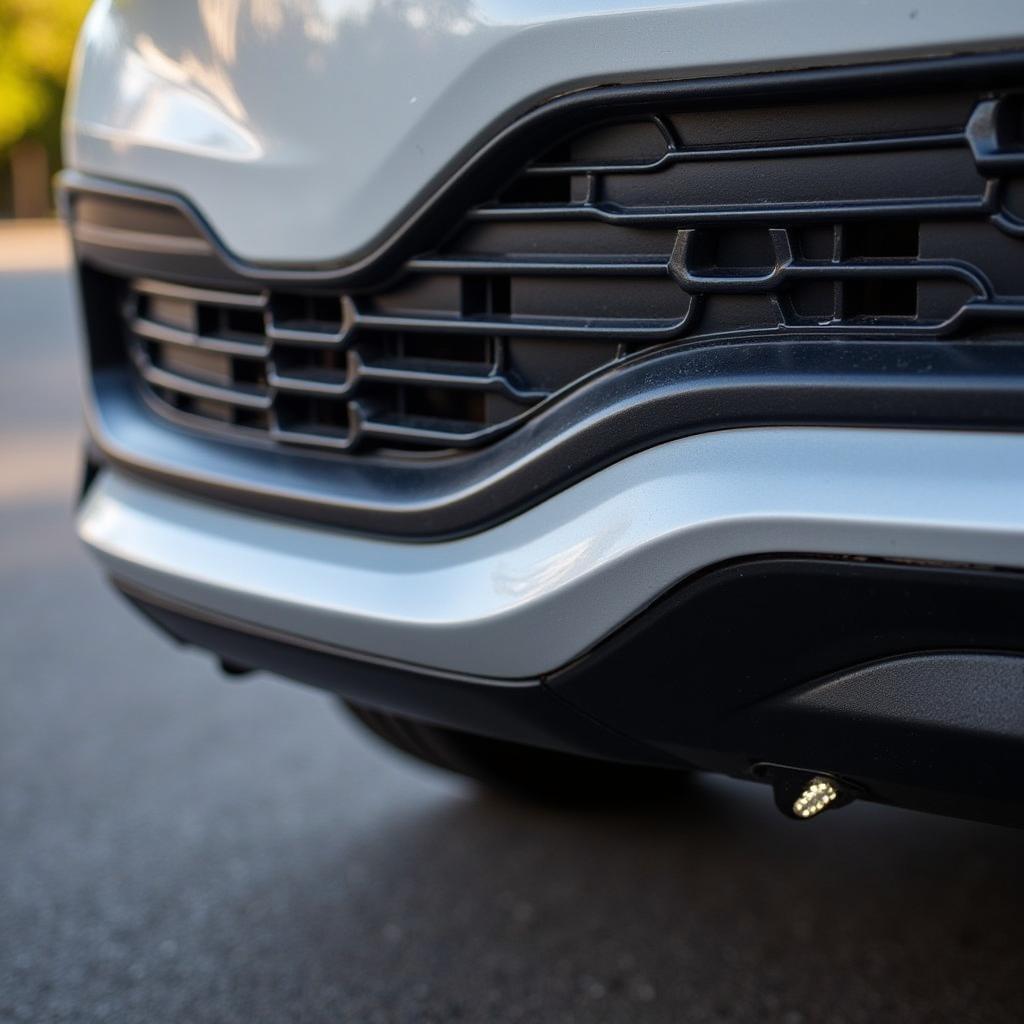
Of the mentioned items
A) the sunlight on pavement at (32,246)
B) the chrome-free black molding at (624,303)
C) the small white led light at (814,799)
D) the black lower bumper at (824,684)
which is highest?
the chrome-free black molding at (624,303)

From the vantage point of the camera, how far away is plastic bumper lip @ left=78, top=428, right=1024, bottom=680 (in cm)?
100

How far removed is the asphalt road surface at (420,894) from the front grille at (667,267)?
2.46 feet

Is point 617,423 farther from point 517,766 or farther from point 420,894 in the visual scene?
point 420,894

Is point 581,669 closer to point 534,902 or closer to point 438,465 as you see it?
point 438,465

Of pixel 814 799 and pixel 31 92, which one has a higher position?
pixel 814 799

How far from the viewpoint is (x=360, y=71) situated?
1328 mm

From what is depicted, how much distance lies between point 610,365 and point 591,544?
175 mm

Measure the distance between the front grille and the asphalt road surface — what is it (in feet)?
2.46

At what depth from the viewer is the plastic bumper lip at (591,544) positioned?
3.30ft

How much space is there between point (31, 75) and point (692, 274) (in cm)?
2987

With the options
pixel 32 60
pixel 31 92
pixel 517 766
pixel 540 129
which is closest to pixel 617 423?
pixel 540 129

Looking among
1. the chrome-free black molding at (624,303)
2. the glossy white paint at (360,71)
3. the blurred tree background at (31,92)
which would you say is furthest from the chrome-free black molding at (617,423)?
the blurred tree background at (31,92)

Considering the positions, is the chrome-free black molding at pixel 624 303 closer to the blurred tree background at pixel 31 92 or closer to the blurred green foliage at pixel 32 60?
the blurred green foliage at pixel 32 60

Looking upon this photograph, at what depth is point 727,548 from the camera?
3.59ft
